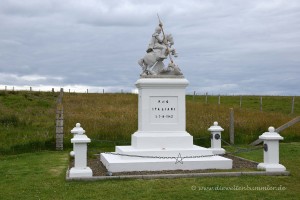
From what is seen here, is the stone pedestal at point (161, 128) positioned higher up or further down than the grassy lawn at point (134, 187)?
higher up

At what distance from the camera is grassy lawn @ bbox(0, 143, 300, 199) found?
27.0ft

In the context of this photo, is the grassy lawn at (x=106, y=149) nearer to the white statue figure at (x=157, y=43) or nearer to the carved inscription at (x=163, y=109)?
the carved inscription at (x=163, y=109)

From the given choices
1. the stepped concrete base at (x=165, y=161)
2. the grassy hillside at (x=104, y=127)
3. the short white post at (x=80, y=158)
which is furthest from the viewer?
the grassy hillside at (x=104, y=127)

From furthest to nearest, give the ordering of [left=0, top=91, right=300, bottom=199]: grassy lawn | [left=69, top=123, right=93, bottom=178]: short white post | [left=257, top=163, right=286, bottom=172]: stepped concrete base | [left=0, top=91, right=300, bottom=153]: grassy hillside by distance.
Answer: [left=0, top=91, right=300, bottom=153]: grassy hillside → [left=257, top=163, right=286, bottom=172]: stepped concrete base → [left=69, top=123, right=93, bottom=178]: short white post → [left=0, top=91, right=300, bottom=199]: grassy lawn

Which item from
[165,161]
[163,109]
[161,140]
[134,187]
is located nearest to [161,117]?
[163,109]

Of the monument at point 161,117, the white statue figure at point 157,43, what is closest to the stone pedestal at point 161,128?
the monument at point 161,117

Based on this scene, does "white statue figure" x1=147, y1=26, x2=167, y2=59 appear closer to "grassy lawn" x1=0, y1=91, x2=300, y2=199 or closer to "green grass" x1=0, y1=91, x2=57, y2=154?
"grassy lawn" x1=0, y1=91, x2=300, y2=199

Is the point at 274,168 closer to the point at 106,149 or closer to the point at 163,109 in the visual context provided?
the point at 163,109

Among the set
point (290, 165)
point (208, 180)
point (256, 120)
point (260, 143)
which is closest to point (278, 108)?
point (256, 120)

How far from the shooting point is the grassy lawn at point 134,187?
8.23 metres

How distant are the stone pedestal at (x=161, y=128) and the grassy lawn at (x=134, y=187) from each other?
1.79 m

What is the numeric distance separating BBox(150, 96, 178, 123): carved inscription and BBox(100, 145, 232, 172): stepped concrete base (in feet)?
3.09

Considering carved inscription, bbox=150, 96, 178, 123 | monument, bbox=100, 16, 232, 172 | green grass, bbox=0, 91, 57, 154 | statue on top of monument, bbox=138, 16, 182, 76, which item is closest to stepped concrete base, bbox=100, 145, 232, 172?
monument, bbox=100, 16, 232, 172

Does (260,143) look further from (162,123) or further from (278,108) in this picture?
(278,108)
